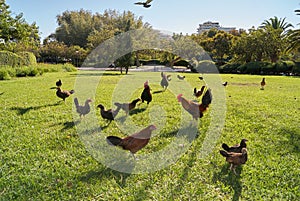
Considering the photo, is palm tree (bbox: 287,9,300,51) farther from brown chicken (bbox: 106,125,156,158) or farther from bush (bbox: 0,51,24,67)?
bush (bbox: 0,51,24,67)

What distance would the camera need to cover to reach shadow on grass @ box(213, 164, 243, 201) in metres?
2.38


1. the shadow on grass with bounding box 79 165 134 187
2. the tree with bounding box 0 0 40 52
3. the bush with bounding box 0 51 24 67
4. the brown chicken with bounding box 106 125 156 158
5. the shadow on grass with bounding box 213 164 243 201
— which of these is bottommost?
the shadow on grass with bounding box 79 165 134 187

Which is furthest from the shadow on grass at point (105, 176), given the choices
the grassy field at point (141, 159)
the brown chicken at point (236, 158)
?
the brown chicken at point (236, 158)

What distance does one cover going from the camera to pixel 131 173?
107 inches

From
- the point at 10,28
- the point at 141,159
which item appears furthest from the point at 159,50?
the point at 141,159

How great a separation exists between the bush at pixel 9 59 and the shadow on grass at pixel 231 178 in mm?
18687

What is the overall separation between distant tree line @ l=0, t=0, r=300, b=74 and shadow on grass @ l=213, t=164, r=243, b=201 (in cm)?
1564

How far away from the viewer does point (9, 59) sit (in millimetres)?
17922

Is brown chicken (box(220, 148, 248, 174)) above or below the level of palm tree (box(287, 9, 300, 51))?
below

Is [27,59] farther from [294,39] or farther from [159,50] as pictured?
[294,39]

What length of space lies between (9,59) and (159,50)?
1144 centimetres

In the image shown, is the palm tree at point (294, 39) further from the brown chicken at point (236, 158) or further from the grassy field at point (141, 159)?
the brown chicken at point (236, 158)

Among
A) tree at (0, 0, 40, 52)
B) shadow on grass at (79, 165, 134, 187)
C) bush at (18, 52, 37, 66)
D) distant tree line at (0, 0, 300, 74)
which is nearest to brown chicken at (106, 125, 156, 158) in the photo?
shadow on grass at (79, 165, 134, 187)

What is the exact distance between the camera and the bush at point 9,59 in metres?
17.3
